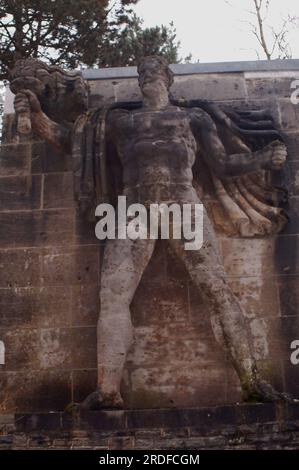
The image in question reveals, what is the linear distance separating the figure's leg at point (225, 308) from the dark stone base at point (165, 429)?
0.34 meters

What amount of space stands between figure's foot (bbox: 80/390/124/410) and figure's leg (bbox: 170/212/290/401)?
4.11 ft

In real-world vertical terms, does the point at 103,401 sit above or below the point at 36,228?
below

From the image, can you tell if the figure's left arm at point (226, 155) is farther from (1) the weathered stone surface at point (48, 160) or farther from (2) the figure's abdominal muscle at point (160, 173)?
(1) the weathered stone surface at point (48, 160)

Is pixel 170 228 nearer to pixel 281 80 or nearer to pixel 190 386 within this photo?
pixel 190 386

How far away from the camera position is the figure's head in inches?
372

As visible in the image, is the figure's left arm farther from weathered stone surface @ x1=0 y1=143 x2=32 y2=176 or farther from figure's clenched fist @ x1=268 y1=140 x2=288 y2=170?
weathered stone surface @ x1=0 y1=143 x2=32 y2=176

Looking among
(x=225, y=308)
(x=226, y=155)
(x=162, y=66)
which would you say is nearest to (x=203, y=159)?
(x=226, y=155)

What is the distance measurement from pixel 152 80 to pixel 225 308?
9.86ft

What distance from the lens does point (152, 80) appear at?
31.1 feet

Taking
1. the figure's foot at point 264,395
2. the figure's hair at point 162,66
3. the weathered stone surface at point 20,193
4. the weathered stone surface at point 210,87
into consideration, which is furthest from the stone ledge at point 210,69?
the figure's foot at point 264,395

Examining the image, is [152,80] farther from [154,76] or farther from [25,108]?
[25,108]

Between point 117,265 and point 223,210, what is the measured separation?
1.64 meters

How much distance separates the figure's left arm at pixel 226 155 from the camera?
9.09 m

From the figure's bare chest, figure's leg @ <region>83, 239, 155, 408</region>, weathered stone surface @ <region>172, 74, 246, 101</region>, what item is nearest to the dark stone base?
figure's leg @ <region>83, 239, 155, 408</region>
